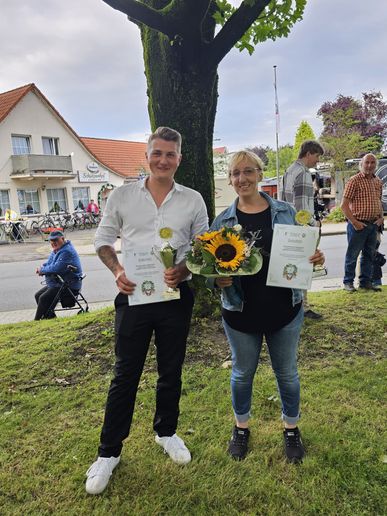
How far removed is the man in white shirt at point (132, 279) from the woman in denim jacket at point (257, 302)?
0.86 feet

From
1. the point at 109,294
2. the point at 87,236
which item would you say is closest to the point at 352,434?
the point at 109,294

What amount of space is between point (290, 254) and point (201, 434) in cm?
157

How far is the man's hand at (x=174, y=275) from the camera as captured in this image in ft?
8.30

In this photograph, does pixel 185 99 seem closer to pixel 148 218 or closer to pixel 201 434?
pixel 148 218

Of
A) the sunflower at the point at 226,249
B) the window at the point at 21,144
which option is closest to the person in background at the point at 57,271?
the sunflower at the point at 226,249

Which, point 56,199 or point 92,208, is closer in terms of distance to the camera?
point 92,208

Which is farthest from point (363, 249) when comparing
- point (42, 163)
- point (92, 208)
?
point (92, 208)

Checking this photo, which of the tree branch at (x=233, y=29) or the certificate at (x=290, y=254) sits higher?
the tree branch at (x=233, y=29)

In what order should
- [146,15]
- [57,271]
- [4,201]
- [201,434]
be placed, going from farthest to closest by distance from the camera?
[4,201]
[57,271]
[146,15]
[201,434]

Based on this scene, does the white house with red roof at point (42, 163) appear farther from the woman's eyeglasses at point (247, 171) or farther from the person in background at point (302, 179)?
the woman's eyeglasses at point (247, 171)

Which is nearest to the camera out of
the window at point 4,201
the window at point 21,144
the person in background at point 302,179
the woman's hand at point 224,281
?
the woman's hand at point 224,281

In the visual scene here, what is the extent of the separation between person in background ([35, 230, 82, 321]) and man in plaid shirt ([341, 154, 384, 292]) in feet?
14.9

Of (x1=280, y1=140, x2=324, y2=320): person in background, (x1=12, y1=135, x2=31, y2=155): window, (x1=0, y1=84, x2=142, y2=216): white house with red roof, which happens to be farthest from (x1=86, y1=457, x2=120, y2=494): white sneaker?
(x1=12, y1=135, x2=31, y2=155): window

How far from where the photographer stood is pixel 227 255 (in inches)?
92.2
